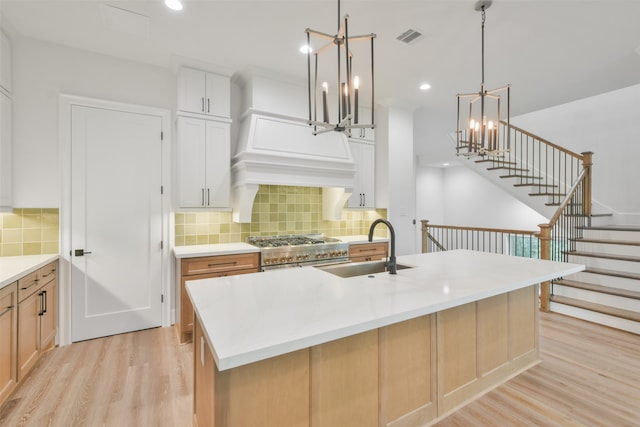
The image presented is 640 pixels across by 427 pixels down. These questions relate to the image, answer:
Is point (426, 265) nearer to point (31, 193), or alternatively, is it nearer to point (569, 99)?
point (31, 193)

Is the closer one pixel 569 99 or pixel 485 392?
pixel 485 392

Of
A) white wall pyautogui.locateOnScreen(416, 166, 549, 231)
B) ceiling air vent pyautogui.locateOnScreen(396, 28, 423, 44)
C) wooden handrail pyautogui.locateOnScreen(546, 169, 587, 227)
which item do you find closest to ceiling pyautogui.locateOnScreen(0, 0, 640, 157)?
ceiling air vent pyautogui.locateOnScreen(396, 28, 423, 44)

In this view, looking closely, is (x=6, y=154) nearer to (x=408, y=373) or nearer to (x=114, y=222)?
(x=114, y=222)

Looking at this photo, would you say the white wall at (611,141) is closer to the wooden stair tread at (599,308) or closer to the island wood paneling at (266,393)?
the wooden stair tread at (599,308)

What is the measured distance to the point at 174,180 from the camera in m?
3.40

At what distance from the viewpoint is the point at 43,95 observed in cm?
286

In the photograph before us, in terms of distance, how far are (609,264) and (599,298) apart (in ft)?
1.96

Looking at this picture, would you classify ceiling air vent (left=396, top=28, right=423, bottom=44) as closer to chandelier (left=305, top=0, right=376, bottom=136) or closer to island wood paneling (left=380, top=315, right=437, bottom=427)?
chandelier (left=305, top=0, right=376, bottom=136)

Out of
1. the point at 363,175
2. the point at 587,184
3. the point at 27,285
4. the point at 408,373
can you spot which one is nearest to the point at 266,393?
the point at 408,373

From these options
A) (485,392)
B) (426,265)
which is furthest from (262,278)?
(485,392)

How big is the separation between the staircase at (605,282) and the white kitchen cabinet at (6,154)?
5816 millimetres

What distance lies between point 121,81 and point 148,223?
1.48 metres

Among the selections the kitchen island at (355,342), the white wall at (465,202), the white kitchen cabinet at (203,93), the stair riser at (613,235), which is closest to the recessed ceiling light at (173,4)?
the white kitchen cabinet at (203,93)

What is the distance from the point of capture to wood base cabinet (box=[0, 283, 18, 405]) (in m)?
1.94
